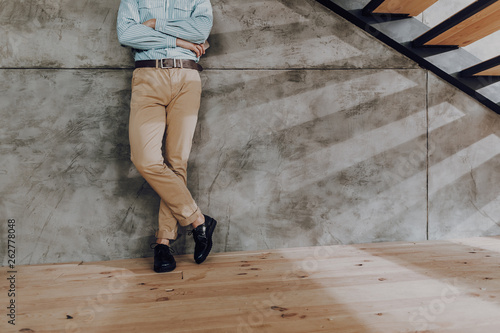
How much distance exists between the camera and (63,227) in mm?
2480

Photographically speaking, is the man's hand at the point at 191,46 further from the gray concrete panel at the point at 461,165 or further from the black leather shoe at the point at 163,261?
the gray concrete panel at the point at 461,165

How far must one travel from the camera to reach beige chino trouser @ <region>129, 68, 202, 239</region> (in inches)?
85.0

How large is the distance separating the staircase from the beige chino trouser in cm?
148

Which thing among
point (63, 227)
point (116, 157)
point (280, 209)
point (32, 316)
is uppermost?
point (116, 157)

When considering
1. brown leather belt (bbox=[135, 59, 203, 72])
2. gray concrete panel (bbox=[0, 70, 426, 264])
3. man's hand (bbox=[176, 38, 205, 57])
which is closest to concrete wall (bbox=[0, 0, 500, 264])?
gray concrete panel (bbox=[0, 70, 426, 264])

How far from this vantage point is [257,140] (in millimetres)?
2678

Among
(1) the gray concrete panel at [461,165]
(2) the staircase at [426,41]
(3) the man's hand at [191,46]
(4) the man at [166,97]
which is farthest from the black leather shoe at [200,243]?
(2) the staircase at [426,41]

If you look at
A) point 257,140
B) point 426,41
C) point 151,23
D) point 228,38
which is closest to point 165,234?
point 257,140

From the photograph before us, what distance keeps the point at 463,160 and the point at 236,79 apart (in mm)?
2129

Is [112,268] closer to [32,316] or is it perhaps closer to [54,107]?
[32,316]

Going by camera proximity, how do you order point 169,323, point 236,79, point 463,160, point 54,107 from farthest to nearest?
point 463,160
point 236,79
point 54,107
point 169,323

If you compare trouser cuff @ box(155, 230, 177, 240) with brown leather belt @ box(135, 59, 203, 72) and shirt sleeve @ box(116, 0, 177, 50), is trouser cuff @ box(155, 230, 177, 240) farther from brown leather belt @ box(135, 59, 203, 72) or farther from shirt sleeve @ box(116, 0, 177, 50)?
shirt sleeve @ box(116, 0, 177, 50)

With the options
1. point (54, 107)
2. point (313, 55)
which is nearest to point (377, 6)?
point (313, 55)

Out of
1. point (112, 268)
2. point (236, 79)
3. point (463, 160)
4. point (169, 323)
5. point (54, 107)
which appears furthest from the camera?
point (463, 160)
